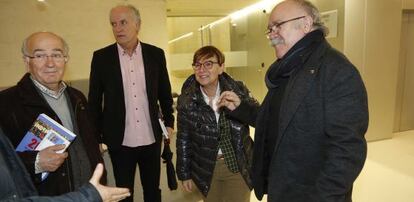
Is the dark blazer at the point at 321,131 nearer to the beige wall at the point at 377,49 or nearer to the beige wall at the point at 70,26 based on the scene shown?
the beige wall at the point at 377,49

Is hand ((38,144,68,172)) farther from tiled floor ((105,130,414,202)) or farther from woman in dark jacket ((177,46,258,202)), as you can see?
tiled floor ((105,130,414,202))

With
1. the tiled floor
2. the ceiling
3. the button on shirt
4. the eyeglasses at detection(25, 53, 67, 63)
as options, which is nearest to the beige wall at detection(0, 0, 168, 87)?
the ceiling

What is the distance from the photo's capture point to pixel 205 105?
5.69 ft

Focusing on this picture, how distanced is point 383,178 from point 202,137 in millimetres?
2685

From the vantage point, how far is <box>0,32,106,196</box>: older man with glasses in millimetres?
1289

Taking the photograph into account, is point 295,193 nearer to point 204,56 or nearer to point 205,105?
point 205,105

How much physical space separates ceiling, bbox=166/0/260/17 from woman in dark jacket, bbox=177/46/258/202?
146 inches

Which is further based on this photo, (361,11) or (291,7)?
(361,11)

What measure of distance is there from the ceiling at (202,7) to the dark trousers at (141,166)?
145 inches

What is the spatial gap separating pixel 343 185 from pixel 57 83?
1.40m

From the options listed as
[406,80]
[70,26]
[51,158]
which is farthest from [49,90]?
[406,80]

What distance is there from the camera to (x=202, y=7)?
587 centimetres

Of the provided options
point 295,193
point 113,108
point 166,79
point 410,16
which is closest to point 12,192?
point 295,193

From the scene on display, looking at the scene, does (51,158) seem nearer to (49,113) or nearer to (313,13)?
(49,113)
